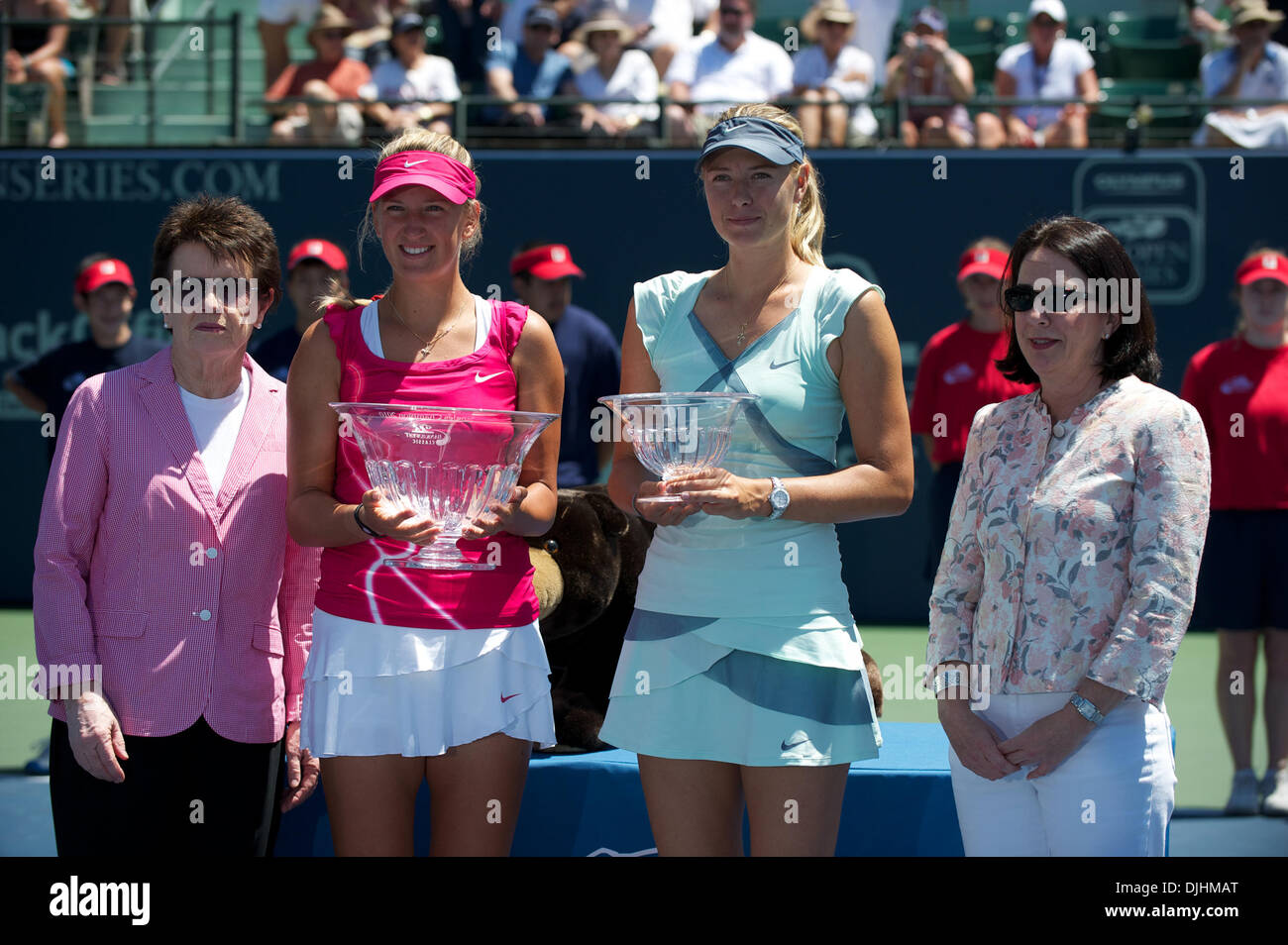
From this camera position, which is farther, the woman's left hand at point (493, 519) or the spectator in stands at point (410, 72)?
the spectator in stands at point (410, 72)

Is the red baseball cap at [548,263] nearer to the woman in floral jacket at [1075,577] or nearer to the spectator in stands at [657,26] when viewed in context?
the spectator in stands at [657,26]

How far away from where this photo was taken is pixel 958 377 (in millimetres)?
5863

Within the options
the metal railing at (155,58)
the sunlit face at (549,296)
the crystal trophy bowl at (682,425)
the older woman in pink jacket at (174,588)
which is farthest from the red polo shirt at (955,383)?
the metal railing at (155,58)

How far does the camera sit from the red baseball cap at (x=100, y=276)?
5.51 metres

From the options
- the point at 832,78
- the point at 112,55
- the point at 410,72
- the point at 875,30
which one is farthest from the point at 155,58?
the point at 875,30

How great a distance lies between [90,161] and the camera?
832cm

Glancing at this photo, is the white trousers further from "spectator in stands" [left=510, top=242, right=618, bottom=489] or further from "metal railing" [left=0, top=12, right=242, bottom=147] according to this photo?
"metal railing" [left=0, top=12, right=242, bottom=147]

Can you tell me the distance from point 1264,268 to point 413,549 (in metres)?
3.90

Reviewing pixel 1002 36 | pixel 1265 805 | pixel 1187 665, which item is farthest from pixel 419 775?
pixel 1002 36

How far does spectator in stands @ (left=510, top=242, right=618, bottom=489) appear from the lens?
5.69 m

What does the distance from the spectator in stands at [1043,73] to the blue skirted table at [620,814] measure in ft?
19.9

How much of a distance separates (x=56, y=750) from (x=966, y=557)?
169 cm

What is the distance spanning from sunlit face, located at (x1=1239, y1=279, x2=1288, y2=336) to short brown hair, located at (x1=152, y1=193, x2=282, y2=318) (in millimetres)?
3900

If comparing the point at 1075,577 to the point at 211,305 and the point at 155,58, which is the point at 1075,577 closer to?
the point at 211,305
